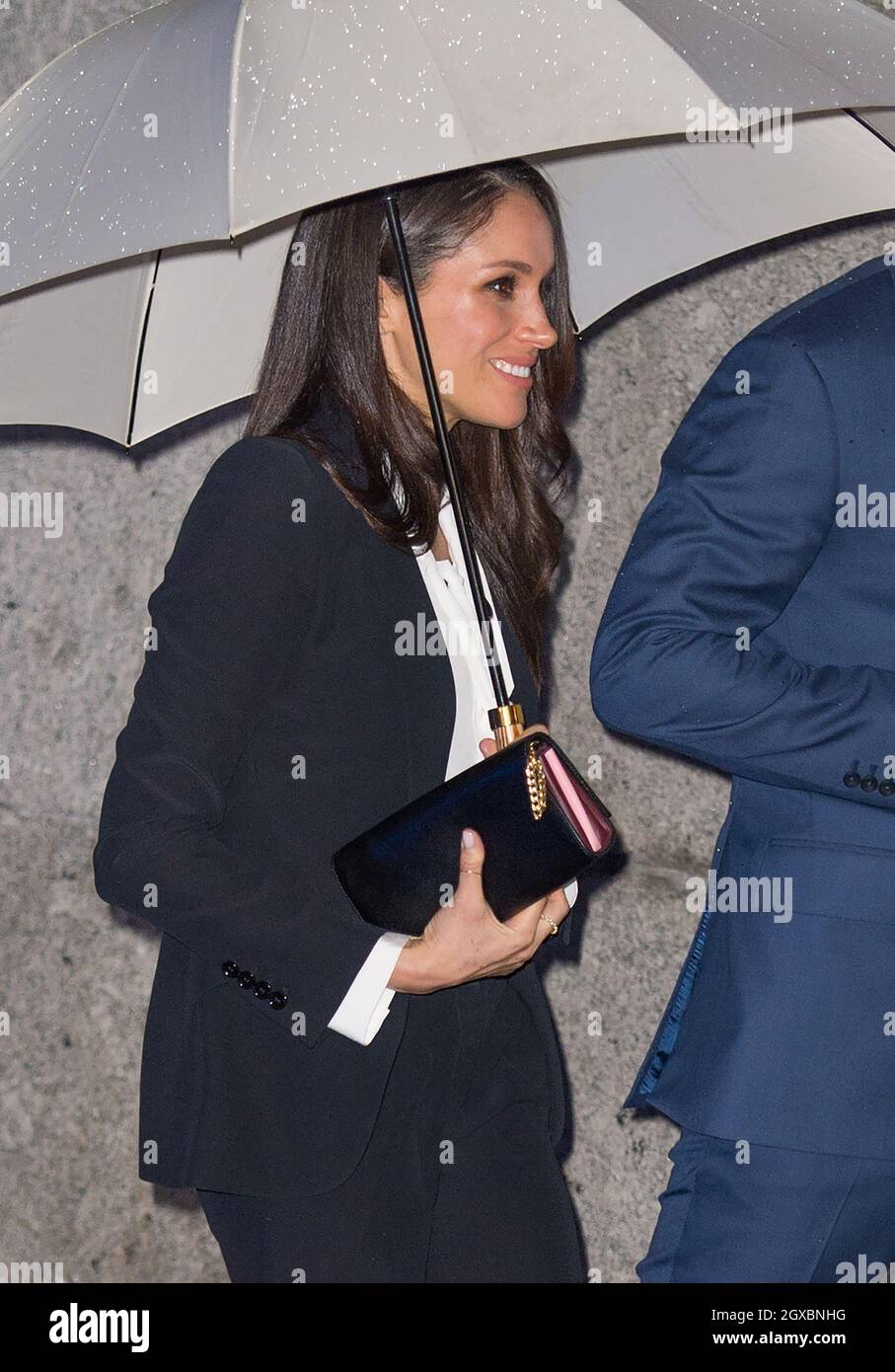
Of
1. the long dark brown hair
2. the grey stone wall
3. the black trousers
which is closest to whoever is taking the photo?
the black trousers

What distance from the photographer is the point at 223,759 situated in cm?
225

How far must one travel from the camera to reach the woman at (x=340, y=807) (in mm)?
2232

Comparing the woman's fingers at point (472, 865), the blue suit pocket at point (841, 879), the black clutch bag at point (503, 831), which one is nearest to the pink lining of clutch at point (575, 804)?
the black clutch bag at point (503, 831)

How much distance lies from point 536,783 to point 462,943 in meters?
0.21

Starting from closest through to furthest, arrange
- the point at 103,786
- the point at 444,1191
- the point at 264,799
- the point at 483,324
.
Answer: the point at 264,799
the point at 444,1191
the point at 483,324
the point at 103,786

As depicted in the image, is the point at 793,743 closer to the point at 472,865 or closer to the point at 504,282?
the point at 472,865

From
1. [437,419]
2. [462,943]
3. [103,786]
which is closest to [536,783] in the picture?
[462,943]

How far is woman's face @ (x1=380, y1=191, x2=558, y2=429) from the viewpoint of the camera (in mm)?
2537

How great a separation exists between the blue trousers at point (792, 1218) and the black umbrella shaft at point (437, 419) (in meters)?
0.78

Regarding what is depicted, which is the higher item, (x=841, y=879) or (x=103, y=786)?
(x=103, y=786)

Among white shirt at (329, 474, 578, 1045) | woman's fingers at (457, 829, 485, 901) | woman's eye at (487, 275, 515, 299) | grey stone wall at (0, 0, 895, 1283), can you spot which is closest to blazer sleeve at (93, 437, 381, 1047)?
woman's fingers at (457, 829, 485, 901)

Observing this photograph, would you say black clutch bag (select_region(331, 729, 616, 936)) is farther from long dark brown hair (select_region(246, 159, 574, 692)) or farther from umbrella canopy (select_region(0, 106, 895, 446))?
umbrella canopy (select_region(0, 106, 895, 446))

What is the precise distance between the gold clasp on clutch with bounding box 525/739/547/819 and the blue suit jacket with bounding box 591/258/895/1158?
48cm

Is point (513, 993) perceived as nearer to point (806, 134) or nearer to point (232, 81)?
point (232, 81)
